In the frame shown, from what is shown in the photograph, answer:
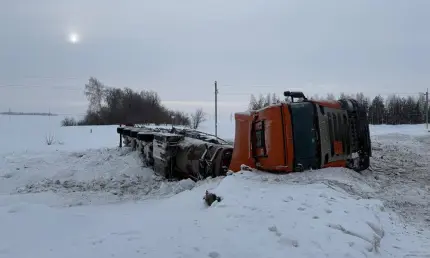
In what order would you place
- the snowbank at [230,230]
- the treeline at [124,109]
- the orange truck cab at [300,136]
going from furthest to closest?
the treeline at [124,109] < the orange truck cab at [300,136] < the snowbank at [230,230]

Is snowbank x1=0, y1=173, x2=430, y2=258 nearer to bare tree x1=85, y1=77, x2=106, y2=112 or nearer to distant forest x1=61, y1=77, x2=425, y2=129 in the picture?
distant forest x1=61, y1=77, x2=425, y2=129

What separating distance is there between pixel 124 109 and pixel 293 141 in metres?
57.9

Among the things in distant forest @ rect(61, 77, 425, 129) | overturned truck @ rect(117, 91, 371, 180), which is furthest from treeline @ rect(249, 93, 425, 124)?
overturned truck @ rect(117, 91, 371, 180)

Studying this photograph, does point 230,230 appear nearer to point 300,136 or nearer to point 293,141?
point 293,141

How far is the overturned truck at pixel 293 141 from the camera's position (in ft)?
23.2

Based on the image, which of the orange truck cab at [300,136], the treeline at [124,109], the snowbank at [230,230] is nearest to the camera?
the snowbank at [230,230]

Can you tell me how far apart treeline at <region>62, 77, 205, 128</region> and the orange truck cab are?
140ft

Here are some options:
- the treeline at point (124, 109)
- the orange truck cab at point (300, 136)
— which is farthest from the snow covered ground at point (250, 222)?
the treeline at point (124, 109)

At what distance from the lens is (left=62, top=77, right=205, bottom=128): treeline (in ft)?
196

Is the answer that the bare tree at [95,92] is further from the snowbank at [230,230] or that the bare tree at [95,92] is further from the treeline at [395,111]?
the snowbank at [230,230]

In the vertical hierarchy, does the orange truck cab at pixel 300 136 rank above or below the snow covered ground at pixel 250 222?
above

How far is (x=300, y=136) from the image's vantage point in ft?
23.2

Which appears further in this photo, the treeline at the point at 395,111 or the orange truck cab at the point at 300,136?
the treeline at the point at 395,111

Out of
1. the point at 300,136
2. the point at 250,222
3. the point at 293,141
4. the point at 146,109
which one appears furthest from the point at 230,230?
the point at 146,109
